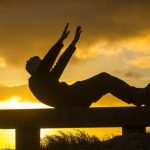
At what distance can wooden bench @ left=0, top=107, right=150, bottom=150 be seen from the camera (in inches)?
250

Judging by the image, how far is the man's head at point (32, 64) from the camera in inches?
299

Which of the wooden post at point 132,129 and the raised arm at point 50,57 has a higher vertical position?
the raised arm at point 50,57

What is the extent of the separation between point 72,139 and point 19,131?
122 centimetres

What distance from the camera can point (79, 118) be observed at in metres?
6.45

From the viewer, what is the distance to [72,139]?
8070 mm

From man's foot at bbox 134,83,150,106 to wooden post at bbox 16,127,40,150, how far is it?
1480 mm

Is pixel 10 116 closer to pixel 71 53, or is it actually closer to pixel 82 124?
pixel 82 124

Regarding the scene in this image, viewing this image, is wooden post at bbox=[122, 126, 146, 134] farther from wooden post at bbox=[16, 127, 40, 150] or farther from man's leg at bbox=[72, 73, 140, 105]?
wooden post at bbox=[16, 127, 40, 150]

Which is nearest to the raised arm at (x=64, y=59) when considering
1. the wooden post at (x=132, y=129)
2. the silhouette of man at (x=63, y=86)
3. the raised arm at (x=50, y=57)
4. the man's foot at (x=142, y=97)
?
the silhouette of man at (x=63, y=86)

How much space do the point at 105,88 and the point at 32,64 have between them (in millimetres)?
1195

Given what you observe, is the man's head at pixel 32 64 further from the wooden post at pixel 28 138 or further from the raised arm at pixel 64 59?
the wooden post at pixel 28 138

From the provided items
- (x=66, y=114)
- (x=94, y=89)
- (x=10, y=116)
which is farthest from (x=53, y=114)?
(x=94, y=89)

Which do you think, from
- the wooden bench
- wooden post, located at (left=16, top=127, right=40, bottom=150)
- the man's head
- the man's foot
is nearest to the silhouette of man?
the man's head

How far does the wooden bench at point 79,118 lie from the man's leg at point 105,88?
71 cm
